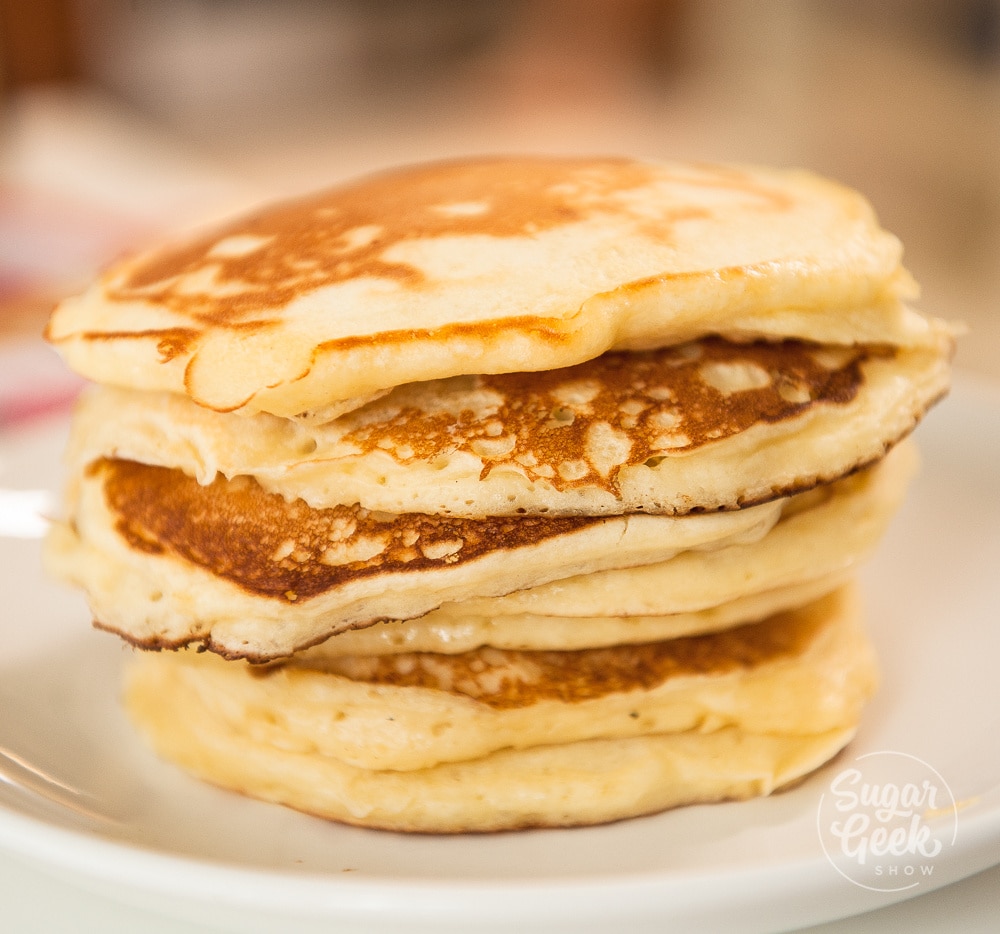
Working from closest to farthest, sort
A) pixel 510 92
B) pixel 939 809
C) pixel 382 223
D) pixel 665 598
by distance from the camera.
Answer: pixel 939 809 → pixel 665 598 → pixel 382 223 → pixel 510 92

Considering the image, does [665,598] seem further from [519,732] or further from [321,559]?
[321,559]

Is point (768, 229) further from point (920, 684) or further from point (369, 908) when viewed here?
point (369, 908)

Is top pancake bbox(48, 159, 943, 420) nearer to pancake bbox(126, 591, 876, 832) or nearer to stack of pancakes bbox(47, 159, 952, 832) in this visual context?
stack of pancakes bbox(47, 159, 952, 832)

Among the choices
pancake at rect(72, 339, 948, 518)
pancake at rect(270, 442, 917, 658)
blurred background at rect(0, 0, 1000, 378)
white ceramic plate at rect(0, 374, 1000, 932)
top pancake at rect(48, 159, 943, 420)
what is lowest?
blurred background at rect(0, 0, 1000, 378)

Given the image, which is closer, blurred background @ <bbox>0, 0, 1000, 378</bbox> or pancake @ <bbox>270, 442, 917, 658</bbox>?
pancake @ <bbox>270, 442, 917, 658</bbox>

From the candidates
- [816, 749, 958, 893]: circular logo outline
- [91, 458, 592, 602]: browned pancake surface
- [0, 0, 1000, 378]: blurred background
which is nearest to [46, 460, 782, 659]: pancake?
[91, 458, 592, 602]: browned pancake surface

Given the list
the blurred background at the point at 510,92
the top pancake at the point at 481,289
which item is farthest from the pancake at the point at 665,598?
the blurred background at the point at 510,92

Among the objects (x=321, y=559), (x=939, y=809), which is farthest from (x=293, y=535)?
(x=939, y=809)
